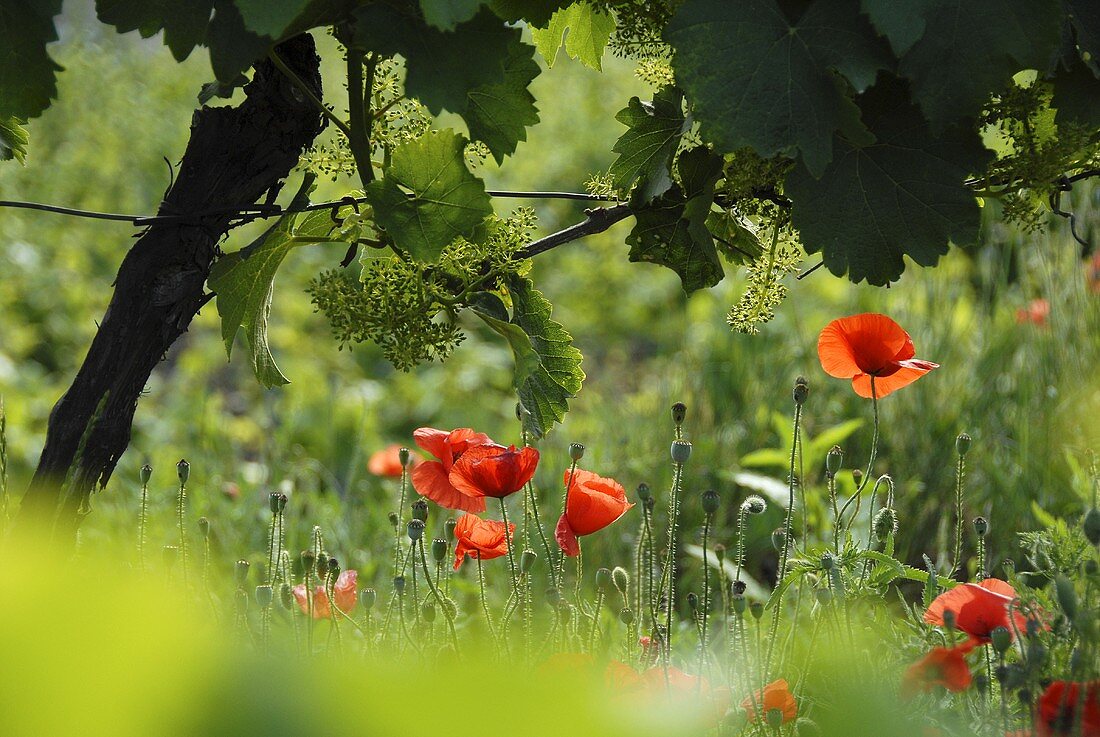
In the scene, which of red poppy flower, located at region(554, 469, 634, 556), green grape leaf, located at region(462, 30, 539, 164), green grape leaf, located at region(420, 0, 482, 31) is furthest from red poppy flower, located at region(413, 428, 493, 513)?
green grape leaf, located at region(420, 0, 482, 31)

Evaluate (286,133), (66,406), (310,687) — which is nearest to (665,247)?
(286,133)

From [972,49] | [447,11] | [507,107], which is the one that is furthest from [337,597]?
[972,49]

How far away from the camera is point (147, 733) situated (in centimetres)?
39

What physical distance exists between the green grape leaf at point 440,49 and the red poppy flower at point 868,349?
669mm

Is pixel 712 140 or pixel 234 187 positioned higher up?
pixel 234 187

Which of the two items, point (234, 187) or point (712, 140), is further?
point (234, 187)

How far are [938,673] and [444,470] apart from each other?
2.58 ft

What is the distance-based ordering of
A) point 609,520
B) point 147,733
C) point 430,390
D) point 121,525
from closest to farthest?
1. point 147,733
2. point 609,520
3. point 121,525
4. point 430,390

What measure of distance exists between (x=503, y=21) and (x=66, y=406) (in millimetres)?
874

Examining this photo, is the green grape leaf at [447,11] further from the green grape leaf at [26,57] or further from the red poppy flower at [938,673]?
the red poppy flower at [938,673]

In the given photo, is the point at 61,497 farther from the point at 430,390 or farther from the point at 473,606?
the point at 430,390

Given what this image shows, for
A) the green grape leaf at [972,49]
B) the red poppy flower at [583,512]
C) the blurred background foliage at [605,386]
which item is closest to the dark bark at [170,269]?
the blurred background foliage at [605,386]

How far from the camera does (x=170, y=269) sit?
1583 millimetres

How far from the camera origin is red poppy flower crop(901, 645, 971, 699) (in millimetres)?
1178
